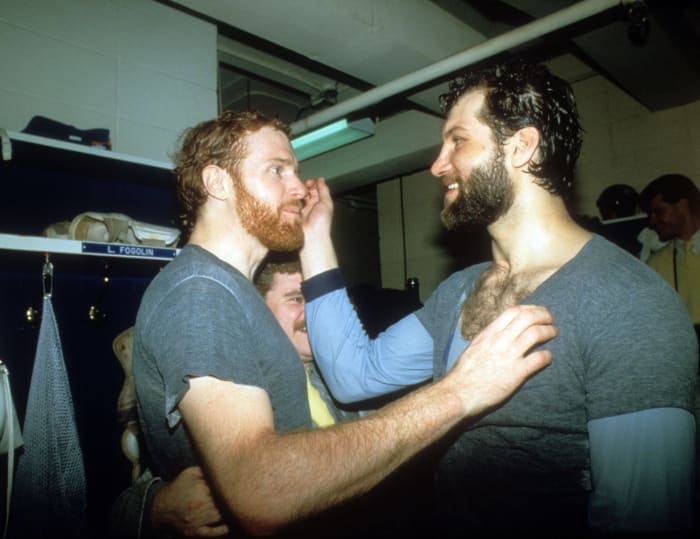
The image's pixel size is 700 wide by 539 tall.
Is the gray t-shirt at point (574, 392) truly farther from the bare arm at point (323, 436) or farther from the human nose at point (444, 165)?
the human nose at point (444, 165)

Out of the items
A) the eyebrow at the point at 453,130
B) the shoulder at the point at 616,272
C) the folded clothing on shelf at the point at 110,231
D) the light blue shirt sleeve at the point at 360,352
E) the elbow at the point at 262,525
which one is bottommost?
the elbow at the point at 262,525

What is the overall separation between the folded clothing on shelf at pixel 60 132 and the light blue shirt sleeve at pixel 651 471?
232 centimetres

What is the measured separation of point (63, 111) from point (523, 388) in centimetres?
278

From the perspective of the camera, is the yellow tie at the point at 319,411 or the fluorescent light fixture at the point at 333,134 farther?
the fluorescent light fixture at the point at 333,134

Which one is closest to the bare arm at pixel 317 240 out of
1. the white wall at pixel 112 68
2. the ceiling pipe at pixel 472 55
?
the white wall at pixel 112 68

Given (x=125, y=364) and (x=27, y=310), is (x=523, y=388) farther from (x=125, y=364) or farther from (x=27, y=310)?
(x=27, y=310)

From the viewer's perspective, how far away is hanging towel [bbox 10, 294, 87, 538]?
1.74m

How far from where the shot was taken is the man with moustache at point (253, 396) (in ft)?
2.95

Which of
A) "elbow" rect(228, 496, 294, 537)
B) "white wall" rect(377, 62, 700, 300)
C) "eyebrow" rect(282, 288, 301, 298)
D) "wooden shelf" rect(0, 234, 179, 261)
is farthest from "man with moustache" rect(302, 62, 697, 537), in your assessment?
"white wall" rect(377, 62, 700, 300)

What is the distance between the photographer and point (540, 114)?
1.55 meters

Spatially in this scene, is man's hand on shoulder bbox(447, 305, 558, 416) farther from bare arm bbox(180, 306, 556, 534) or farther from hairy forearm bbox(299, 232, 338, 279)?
hairy forearm bbox(299, 232, 338, 279)

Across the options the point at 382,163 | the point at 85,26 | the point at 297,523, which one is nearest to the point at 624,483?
the point at 297,523

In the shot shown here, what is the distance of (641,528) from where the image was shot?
39.0 inches

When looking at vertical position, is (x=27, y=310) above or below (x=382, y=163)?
below
